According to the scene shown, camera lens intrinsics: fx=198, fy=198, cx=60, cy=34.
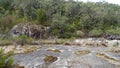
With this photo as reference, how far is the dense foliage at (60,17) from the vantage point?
1527 inches

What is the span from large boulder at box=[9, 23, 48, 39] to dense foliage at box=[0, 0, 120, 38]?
2012 millimetres

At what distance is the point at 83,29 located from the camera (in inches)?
1676

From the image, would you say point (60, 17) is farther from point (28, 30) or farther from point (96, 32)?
point (96, 32)

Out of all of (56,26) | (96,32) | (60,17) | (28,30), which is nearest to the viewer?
(28,30)

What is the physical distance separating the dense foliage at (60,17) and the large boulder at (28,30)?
2.01m

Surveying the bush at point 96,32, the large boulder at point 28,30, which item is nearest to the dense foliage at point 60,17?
the bush at point 96,32

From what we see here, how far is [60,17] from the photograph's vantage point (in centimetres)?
4009

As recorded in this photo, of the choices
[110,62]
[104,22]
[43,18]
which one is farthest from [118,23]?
[110,62]

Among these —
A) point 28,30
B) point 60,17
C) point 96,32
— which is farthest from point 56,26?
point 96,32

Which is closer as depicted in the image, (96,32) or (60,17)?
(96,32)

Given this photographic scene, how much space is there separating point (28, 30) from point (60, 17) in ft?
25.4

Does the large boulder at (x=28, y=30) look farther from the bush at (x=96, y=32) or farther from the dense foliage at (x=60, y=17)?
the bush at (x=96, y=32)

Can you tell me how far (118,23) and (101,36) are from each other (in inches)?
413

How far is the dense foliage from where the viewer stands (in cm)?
3878
